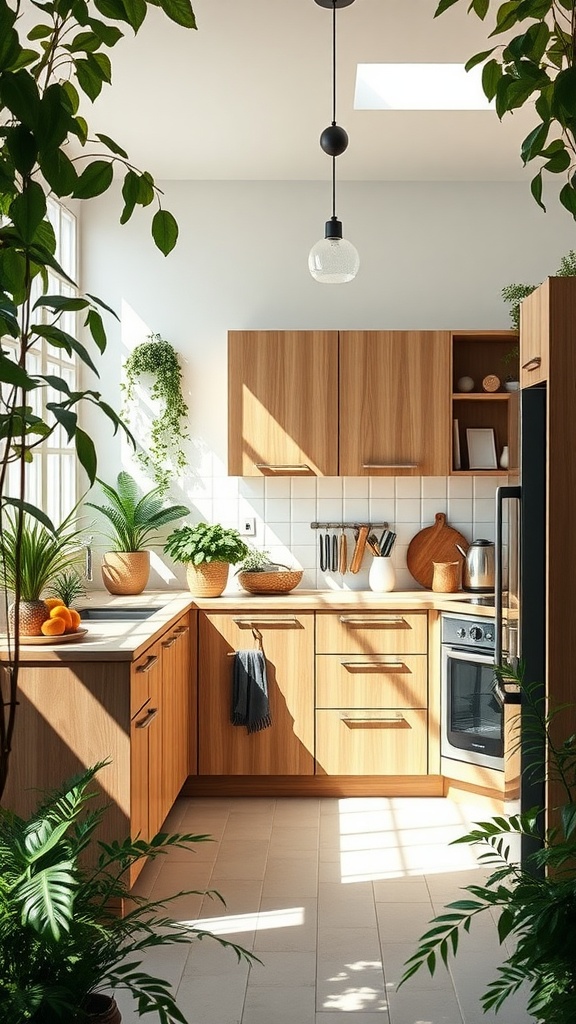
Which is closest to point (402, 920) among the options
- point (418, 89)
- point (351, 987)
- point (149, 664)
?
point (351, 987)

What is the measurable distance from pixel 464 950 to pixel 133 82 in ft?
11.4

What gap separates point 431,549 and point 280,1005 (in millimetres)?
2900

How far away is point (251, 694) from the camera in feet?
15.7

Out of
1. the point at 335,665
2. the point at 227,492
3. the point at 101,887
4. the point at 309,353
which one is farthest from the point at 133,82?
the point at 101,887

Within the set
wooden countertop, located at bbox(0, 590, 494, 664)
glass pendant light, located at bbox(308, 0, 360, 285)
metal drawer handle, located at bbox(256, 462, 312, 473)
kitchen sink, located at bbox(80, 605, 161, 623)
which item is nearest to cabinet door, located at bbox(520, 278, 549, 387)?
glass pendant light, located at bbox(308, 0, 360, 285)

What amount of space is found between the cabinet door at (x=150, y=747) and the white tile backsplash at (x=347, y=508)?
5.30 feet

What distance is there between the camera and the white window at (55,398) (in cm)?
472

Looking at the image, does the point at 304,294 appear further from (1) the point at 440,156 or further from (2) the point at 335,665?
(2) the point at 335,665

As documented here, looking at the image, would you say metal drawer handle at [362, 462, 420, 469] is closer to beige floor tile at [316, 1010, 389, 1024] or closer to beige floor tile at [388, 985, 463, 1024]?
beige floor tile at [388, 985, 463, 1024]

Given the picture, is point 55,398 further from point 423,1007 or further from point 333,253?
point 423,1007

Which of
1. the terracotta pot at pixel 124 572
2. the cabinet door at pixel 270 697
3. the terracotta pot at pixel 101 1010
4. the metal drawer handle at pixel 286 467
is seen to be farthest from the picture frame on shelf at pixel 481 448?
the terracotta pot at pixel 101 1010

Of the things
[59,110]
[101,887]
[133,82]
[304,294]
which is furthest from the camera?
[304,294]

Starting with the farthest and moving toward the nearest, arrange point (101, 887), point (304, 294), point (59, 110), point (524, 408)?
point (304, 294) < point (524, 408) < point (101, 887) < point (59, 110)

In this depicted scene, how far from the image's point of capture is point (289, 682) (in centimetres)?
486
